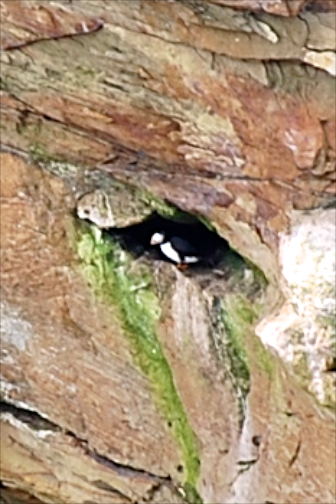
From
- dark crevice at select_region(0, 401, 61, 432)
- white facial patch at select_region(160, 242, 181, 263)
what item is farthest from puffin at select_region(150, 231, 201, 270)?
dark crevice at select_region(0, 401, 61, 432)

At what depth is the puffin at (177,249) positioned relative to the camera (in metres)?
4.39

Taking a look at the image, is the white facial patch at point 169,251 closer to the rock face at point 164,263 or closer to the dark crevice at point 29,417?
Answer: the rock face at point 164,263

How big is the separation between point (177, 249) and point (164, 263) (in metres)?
0.09

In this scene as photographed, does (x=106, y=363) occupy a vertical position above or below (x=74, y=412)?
above

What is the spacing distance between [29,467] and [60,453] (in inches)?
10.4

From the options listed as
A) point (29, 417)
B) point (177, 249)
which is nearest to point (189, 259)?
point (177, 249)

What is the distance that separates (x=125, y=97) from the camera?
3975mm

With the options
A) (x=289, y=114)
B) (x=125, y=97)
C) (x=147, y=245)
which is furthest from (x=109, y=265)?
(x=289, y=114)

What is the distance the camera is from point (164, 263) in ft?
14.6

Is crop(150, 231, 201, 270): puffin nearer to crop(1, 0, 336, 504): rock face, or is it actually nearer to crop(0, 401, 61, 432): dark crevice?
crop(1, 0, 336, 504): rock face

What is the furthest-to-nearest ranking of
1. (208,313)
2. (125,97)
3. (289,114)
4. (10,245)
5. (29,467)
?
(29,467)
(10,245)
(208,313)
(125,97)
(289,114)

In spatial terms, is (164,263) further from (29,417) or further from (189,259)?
(29,417)

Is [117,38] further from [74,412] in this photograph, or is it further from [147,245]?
[74,412]

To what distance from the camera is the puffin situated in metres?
4.39
